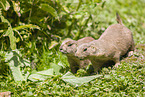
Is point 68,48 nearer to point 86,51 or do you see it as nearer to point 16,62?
point 86,51

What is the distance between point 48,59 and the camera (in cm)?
420

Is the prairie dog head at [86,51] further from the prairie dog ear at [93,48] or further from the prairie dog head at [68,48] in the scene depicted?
the prairie dog head at [68,48]

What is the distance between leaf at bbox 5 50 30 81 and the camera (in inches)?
144

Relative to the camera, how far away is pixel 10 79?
364cm

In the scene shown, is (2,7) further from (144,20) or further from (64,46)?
(144,20)

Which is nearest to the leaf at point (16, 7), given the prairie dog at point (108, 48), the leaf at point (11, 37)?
the leaf at point (11, 37)

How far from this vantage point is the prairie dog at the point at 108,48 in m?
3.31

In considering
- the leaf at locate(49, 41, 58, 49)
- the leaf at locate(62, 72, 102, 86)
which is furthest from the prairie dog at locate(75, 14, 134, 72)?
the leaf at locate(49, 41, 58, 49)

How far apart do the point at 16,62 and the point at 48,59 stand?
2.11ft

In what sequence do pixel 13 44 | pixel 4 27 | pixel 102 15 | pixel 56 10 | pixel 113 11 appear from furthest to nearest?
pixel 113 11 → pixel 102 15 → pixel 56 10 → pixel 4 27 → pixel 13 44

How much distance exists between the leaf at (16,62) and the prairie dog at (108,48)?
1.14 m

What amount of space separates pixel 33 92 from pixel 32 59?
3.59 ft

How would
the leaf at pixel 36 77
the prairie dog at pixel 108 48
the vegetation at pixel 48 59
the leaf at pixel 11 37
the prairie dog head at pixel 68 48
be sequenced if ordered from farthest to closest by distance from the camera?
the leaf at pixel 11 37 < the leaf at pixel 36 77 < the prairie dog head at pixel 68 48 < the prairie dog at pixel 108 48 < the vegetation at pixel 48 59

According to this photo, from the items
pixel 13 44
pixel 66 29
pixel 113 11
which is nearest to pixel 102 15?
pixel 113 11
